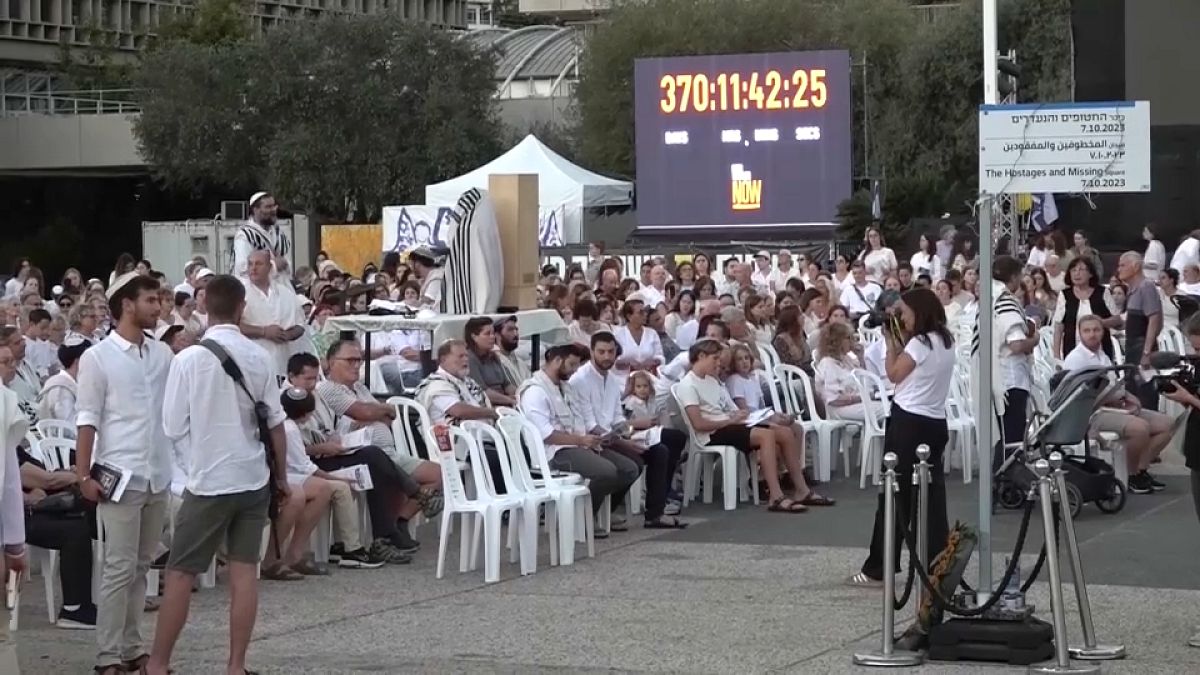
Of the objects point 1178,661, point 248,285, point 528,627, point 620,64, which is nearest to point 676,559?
point 528,627

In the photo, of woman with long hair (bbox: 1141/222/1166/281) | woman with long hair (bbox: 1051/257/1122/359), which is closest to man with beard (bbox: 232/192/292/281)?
woman with long hair (bbox: 1051/257/1122/359)

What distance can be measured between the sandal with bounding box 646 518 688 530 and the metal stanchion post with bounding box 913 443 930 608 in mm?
3771

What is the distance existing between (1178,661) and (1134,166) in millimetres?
2148

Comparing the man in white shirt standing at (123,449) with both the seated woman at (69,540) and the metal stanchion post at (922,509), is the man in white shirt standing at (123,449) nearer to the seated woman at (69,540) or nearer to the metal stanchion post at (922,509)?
the seated woman at (69,540)

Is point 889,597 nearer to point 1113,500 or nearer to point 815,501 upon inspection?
point 1113,500

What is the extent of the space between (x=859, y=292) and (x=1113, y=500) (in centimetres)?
931

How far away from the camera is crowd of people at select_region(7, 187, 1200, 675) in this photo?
318 inches

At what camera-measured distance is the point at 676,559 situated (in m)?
11.8

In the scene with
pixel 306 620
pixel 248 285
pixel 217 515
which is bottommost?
pixel 306 620

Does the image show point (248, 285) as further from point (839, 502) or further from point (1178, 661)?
point (1178, 661)

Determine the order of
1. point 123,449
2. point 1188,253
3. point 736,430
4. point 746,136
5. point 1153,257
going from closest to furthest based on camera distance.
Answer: point 123,449, point 736,430, point 1188,253, point 1153,257, point 746,136

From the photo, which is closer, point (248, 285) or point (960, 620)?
point (960, 620)

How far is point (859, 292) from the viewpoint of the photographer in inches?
877

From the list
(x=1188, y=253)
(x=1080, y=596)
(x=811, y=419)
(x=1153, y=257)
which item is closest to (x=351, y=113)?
(x=1153, y=257)
